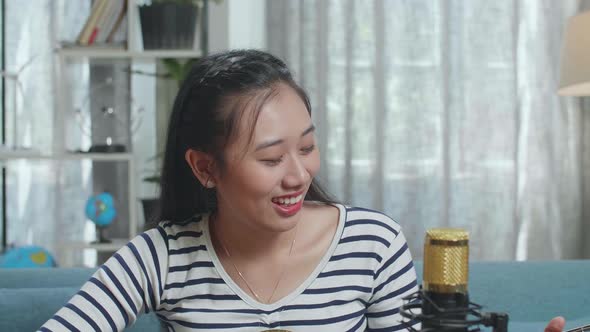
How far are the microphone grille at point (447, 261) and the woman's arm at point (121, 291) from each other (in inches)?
26.0

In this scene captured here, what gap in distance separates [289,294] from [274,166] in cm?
21

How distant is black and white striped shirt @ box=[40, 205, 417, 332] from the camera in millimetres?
1273

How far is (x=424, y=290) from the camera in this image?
71 cm

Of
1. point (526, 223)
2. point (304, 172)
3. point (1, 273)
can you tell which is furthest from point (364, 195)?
point (304, 172)

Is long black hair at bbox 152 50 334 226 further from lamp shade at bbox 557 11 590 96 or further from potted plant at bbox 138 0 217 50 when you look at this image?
potted plant at bbox 138 0 217 50

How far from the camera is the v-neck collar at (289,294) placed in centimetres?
128

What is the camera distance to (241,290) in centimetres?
130

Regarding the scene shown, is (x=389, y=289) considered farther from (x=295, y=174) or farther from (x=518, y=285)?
(x=518, y=285)

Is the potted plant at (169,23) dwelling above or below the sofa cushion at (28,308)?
above

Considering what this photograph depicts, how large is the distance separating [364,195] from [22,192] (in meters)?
1.57

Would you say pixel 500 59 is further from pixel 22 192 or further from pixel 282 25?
pixel 22 192

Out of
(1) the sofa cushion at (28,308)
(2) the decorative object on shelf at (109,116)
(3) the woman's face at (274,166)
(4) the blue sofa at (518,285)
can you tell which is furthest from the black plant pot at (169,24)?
(3) the woman's face at (274,166)

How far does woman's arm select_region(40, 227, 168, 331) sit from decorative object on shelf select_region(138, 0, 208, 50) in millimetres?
2141

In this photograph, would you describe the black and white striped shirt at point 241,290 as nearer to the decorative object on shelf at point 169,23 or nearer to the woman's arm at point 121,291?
the woman's arm at point 121,291
